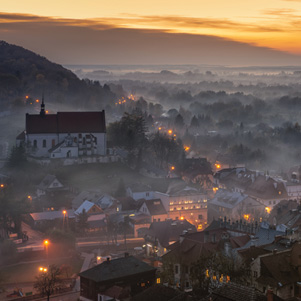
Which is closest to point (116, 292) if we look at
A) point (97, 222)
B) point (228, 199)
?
point (97, 222)

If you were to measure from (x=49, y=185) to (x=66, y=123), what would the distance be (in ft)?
48.1

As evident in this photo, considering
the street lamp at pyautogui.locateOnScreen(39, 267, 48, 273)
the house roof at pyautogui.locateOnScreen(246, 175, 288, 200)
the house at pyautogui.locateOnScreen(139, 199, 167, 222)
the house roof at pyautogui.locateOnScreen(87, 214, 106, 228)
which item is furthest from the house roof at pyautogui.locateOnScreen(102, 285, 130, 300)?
the house roof at pyautogui.locateOnScreen(246, 175, 288, 200)

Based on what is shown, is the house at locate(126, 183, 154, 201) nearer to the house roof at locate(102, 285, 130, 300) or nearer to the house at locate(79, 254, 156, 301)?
the house at locate(79, 254, 156, 301)

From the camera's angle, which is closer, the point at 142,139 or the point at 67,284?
the point at 67,284

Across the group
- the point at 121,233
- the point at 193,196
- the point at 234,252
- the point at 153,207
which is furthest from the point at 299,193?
the point at 234,252

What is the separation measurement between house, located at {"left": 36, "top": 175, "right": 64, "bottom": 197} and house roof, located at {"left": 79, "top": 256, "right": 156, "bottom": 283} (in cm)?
3798

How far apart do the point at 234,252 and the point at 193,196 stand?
38.4 metres

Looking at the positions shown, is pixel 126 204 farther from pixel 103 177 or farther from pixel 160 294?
pixel 160 294

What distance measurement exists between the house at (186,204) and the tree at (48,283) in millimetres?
28690

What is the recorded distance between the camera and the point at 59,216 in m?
79.4

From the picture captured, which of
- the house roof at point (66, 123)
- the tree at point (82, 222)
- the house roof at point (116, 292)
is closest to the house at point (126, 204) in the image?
the tree at point (82, 222)

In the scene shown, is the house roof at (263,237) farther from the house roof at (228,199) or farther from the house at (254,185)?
the house at (254,185)

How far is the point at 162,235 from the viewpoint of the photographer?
6500cm

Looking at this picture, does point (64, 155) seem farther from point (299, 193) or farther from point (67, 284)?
point (67, 284)
